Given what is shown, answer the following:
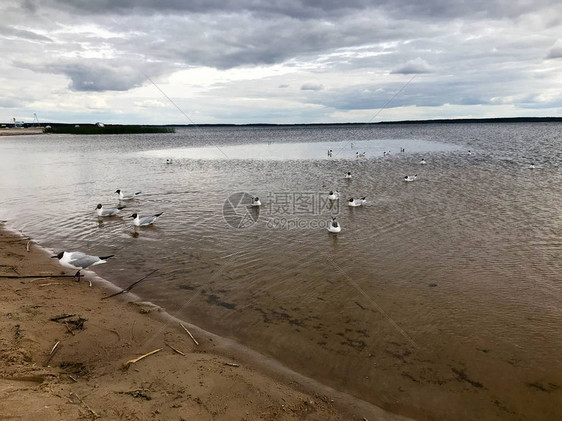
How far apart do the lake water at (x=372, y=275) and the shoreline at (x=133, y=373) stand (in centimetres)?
56

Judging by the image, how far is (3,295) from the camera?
26.6 ft

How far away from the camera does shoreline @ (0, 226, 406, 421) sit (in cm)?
470

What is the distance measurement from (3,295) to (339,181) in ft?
68.7

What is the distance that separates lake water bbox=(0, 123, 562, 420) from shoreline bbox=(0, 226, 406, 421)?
22.0 inches

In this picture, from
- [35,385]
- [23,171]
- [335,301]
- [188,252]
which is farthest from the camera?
[23,171]

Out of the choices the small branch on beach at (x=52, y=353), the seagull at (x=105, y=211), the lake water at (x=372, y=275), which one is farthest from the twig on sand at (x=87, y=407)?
the seagull at (x=105, y=211)

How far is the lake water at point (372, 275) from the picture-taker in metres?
6.32

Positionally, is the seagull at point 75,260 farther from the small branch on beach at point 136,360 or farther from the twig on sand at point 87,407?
the twig on sand at point 87,407

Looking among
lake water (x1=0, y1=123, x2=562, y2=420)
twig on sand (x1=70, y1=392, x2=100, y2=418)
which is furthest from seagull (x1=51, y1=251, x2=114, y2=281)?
twig on sand (x1=70, y1=392, x2=100, y2=418)

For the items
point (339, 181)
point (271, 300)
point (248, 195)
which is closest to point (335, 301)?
point (271, 300)

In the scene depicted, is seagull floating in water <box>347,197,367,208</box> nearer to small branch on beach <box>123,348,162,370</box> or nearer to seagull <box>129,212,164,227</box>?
seagull <box>129,212,164,227</box>

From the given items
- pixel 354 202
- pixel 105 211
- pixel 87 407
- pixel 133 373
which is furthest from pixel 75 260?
pixel 354 202

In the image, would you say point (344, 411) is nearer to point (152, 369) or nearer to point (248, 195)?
point (152, 369)

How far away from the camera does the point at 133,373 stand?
5.62m
